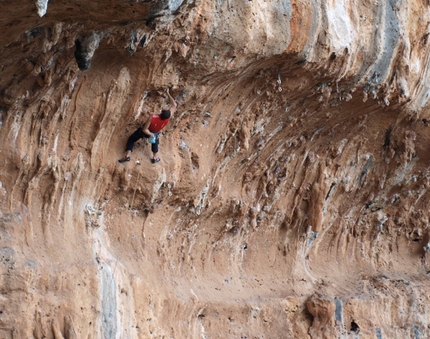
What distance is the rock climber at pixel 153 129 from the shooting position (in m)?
6.11

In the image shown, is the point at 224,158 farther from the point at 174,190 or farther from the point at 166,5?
the point at 166,5

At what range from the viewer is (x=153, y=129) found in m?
A: 6.27

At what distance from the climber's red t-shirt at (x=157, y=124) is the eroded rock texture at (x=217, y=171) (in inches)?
9.7

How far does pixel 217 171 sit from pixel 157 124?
5.13 ft

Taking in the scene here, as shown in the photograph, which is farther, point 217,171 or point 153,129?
point 217,171

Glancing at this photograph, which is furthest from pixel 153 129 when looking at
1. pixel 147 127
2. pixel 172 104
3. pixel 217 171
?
pixel 217 171

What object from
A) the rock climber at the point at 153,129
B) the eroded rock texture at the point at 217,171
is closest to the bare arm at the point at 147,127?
the rock climber at the point at 153,129

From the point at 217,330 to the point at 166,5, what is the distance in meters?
4.41

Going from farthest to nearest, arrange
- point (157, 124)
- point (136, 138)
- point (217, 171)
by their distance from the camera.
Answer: point (217, 171) < point (136, 138) < point (157, 124)

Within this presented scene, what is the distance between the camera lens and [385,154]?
8.81 meters

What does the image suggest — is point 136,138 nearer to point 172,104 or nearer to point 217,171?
point 172,104

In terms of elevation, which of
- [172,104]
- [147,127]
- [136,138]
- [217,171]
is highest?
[172,104]

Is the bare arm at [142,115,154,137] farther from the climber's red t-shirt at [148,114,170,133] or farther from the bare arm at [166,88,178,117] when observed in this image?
the bare arm at [166,88,178,117]

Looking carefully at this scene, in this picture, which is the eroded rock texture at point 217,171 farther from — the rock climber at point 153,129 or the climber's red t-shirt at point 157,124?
the climber's red t-shirt at point 157,124
